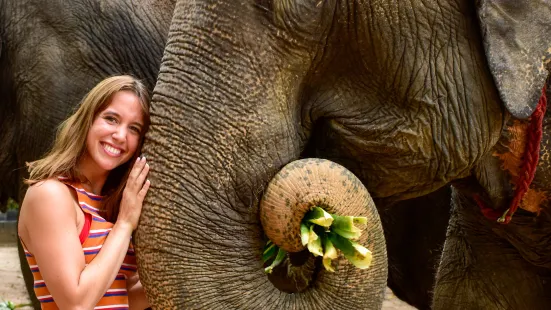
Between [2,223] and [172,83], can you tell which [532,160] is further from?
[2,223]

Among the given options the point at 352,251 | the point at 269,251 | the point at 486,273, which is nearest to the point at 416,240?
the point at 486,273

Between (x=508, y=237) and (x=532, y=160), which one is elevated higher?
(x=532, y=160)

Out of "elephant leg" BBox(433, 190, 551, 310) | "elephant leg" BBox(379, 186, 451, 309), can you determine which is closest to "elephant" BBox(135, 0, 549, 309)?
"elephant leg" BBox(433, 190, 551, 310)

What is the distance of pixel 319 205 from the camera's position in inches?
93.7

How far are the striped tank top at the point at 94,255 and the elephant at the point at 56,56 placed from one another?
1270 millimetres

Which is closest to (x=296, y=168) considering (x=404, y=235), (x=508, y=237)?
(x=508, y=237)

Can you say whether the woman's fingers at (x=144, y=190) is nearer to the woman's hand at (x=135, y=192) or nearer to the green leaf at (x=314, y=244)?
the woman's hand at (x=135, y=192)

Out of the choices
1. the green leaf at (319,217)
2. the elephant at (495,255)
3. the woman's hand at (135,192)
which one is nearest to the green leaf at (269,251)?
the green leaf at (319,217)

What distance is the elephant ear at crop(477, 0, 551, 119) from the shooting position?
8.37 ft

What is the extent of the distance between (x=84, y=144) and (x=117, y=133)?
0.14 meters

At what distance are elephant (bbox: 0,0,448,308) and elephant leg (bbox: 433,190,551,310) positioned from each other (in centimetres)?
149

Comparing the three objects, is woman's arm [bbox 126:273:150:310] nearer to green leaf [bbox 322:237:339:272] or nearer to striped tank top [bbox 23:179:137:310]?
striped tank top [bbox 23:179:137:310]

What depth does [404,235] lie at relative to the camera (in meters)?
5.04

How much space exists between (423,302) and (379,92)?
2729 mm
